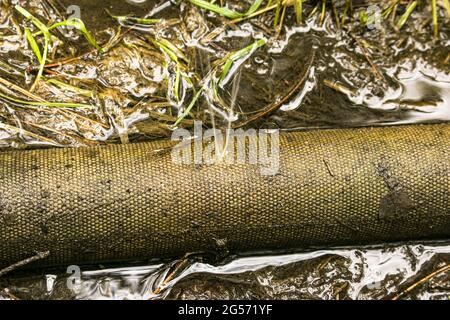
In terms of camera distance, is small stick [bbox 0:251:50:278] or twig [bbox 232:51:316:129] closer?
small stick [bbox 0:251:50:278]

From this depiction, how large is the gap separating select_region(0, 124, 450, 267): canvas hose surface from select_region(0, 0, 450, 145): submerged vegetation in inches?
11.8

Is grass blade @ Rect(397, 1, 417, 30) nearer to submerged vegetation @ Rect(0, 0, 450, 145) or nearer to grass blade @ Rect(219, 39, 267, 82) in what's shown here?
submerged vegetation @ Rect(0, 0, 450, 145)

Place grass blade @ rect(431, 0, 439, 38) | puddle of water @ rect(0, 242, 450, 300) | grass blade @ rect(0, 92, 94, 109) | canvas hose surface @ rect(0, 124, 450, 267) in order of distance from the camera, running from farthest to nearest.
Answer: grass blade @ rect(431, 0, 439, 38) < grass blade @ rect(0, 92, 94, 109) < puddle of water @ rect(0, 242, 450, 300) < canvas hose surface @ rect(0, 124, 450, 267)

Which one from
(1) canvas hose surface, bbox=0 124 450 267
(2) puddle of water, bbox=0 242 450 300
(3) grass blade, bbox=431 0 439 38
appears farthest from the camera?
(3) grass blade, bbox=431 0 439 38

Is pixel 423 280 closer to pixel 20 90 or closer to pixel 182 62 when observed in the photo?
pixel 182 62

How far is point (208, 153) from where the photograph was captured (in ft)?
8.54

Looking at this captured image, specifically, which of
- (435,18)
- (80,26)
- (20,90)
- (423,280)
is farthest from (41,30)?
(423,280)

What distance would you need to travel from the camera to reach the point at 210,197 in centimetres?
253

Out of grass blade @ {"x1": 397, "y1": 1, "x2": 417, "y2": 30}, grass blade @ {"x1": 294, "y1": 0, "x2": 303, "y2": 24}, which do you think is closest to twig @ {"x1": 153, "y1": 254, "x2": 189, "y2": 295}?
grass blade @ {"x1": 294, "y1": 0, "x2": 303, "y2": 24}

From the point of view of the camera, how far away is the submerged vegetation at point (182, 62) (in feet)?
9.52

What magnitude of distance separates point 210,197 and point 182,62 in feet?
2.66

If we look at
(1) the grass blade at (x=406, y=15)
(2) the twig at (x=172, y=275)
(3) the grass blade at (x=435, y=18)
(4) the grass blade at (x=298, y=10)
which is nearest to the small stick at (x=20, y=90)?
(2) the twig at (x=172, y=275)

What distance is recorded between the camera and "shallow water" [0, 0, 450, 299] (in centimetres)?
281

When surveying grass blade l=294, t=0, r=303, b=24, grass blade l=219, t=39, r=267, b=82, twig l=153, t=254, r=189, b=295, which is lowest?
twig l=153, t=254, r=189, b=295
